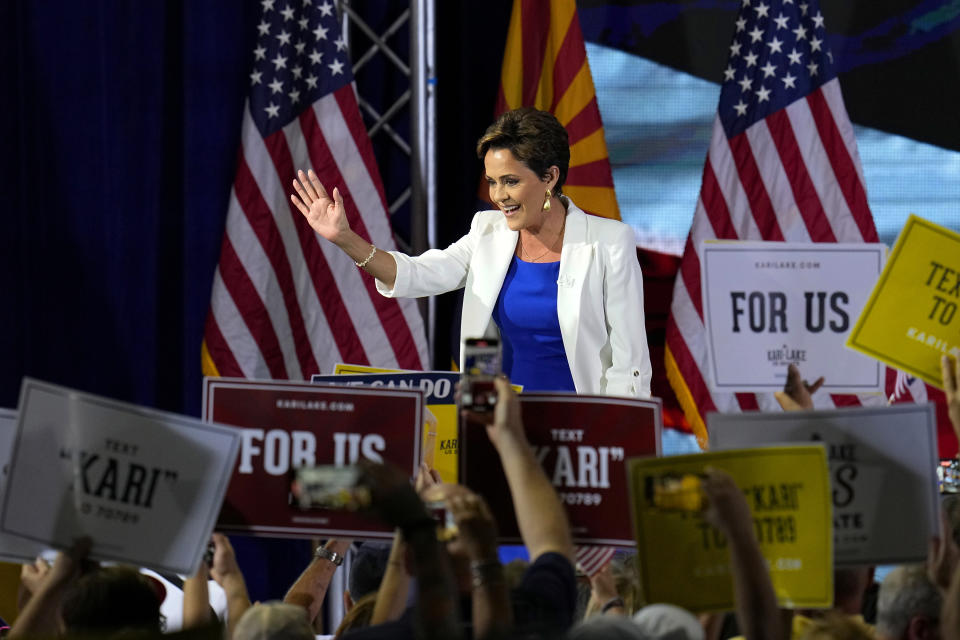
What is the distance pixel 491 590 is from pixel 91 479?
2.52 feet

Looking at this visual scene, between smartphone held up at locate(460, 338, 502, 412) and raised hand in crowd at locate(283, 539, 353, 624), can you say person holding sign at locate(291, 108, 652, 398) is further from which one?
smartphone held up at locate(460, 338, 502, 412)

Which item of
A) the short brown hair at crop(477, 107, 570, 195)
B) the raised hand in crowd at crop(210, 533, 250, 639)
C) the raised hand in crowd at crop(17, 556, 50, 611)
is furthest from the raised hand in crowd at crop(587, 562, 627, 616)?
the short brown hair at crop(477, 107, 570, 195)

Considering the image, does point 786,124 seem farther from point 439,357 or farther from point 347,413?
point 347,413

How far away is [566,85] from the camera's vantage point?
205 inches

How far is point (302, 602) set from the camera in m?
2.89

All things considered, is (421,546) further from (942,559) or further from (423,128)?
(423,128)

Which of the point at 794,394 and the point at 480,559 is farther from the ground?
the point at 794,394

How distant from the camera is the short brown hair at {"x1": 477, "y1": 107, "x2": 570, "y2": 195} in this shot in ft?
11.9

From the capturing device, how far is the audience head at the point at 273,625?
84.4 inches

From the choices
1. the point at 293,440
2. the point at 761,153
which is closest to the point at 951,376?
the point at 293,440

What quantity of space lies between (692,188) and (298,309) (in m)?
1.60

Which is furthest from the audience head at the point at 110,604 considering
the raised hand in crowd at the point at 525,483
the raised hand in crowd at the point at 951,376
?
the raised hand in crowd at the point at 951,376

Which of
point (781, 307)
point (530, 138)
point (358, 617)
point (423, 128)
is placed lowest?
point (358, 617)

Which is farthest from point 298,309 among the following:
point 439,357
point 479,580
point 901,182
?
point 479,580
